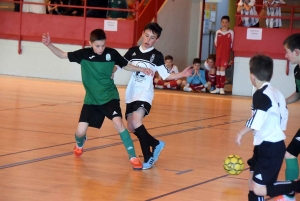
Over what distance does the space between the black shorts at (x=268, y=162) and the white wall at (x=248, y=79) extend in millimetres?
11750

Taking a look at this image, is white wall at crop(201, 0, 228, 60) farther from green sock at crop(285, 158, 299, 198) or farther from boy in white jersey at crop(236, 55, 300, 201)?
boy in white jersey at crop(236, 55, 300, 201)

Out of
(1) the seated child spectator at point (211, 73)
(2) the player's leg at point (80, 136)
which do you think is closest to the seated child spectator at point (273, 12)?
(1) the seated child spectator at point (211, 73)

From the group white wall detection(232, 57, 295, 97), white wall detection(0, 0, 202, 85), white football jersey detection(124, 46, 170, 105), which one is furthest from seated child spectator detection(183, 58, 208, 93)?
white football jersey detection(124, 46, 170, 105)

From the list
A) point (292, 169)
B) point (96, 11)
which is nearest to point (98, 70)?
point (292, 169)

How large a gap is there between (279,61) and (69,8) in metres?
6.01

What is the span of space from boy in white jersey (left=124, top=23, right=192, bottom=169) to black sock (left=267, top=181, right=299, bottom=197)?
6.83 feet

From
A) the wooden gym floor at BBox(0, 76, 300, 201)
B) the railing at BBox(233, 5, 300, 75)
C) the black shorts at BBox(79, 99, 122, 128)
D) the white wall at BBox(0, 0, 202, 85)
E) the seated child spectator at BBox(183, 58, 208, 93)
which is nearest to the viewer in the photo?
the wooden gym floor at BBox(0, 76, 300, 201)

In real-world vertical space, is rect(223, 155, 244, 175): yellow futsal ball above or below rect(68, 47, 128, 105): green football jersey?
below

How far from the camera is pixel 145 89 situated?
7219 mm

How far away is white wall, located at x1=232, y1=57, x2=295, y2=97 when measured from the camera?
16.6m

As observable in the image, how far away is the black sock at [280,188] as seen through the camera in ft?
16.6

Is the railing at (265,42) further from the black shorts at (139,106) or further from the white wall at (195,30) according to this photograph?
the black shorts at (139,106)

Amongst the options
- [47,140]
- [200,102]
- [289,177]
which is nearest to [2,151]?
[47,140]

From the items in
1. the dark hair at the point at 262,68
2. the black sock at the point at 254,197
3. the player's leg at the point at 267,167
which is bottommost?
the black sock at the point at 254,197
